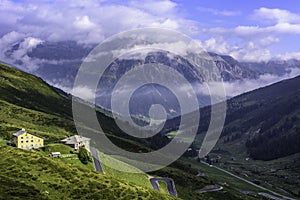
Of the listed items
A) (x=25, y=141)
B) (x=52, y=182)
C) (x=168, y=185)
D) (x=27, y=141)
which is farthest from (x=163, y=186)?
(x=52, y=182)

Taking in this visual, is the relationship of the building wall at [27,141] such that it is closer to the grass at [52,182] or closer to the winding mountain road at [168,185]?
the grass at [52,182]

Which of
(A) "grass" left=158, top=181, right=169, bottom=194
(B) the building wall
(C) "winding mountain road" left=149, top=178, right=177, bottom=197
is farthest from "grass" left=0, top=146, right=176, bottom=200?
(A) "grass" left=158, top=181, right=169, bottom=194

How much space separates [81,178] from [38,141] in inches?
1932

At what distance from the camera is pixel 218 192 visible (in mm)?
160875

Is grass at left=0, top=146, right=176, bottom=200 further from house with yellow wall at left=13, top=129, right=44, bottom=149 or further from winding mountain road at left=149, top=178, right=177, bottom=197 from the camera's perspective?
winding mountain road at left=149, top=178, right=177, bottom=197

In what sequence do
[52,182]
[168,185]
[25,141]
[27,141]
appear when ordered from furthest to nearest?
1. [168,185]
2. [27,141]
3. [25,141]
4. [52,182]

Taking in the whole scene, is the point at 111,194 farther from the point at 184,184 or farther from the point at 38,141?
the point at 184,184

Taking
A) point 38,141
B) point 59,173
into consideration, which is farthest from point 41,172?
point 38,141

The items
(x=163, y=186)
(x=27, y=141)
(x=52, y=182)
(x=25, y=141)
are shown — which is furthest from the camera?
(x=163, y=186)

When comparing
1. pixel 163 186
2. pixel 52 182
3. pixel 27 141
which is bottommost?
pixel 163 186

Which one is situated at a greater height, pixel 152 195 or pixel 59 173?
pixel 59 173

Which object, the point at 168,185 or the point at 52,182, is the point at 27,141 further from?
the point at 52,182

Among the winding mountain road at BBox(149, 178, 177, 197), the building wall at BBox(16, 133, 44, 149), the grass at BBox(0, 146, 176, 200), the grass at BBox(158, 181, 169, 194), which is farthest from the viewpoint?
the grass at BBox(158, 181, 169, 194)

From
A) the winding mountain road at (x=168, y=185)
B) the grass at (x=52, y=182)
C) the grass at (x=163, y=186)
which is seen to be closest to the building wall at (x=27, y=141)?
the grass at (x=52, y=182)
